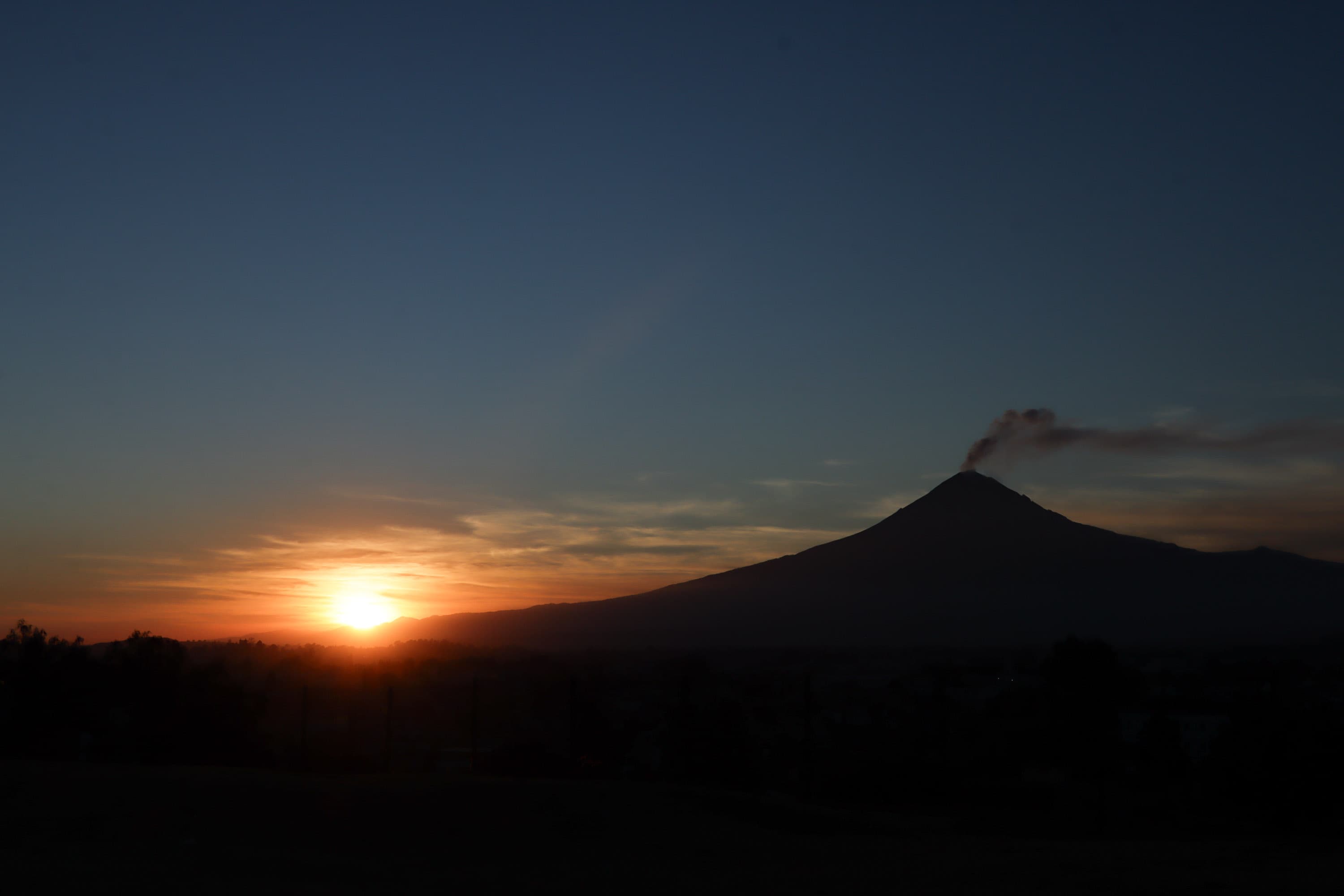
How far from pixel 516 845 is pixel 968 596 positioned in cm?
14500

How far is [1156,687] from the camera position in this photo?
175 feet

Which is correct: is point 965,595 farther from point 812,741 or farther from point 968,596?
point 812,741

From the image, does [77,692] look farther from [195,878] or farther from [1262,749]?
[1262,749]

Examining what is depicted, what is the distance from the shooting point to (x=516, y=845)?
1333cm

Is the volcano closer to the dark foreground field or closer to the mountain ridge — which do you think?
the mountain ridge

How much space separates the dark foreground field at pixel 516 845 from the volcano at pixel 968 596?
4377 inches

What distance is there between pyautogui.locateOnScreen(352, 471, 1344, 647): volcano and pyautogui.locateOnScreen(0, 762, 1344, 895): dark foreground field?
365 feet

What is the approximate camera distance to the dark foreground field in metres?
11.4

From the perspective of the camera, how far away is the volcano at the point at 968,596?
133875 millimetres

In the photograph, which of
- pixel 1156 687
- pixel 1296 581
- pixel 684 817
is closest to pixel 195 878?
pixel 684 817

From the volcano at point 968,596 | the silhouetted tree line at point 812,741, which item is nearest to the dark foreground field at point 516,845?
the silhouetted tree line at point 812,741

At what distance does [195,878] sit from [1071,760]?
55.2 ft

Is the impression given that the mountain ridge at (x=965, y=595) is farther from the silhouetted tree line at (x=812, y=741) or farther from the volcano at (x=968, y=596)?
the silhouetted tree line at (x=812, y=741)

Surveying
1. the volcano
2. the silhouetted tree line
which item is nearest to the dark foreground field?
the silhouetted tree line
